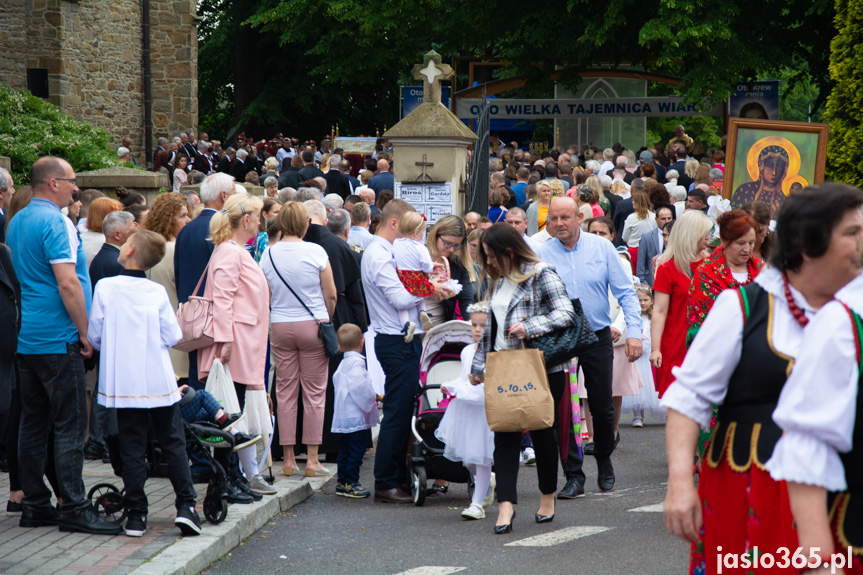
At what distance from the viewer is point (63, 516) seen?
6020 mm

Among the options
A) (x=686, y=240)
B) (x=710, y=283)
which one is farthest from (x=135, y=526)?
(x=686, y=240)

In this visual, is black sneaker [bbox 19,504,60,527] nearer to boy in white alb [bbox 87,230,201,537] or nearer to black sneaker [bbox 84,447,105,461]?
boy in white alb [bbox 87,230,201,537]

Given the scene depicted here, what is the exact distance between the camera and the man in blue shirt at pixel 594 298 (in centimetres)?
745

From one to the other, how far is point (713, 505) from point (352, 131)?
37.5 m

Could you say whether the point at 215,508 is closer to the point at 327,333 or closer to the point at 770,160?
the point at 327,333

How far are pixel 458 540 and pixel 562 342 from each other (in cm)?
137

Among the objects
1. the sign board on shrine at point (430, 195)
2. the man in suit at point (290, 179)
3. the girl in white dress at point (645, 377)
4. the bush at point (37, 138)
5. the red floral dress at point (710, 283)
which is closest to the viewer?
the red floral dress at point (710, 283)

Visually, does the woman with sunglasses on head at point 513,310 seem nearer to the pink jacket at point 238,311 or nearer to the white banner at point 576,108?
the pink jacket at point 238,311

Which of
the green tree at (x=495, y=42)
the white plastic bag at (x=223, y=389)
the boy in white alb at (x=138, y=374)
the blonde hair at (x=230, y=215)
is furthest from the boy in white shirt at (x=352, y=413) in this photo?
the green tree at (x=495, y=42)

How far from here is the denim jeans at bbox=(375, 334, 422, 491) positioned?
746cm

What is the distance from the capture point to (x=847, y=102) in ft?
36.3

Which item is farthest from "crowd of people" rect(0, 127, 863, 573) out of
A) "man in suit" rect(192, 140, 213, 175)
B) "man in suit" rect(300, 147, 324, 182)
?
"man in suit" rect(192, 140, 213, 175)

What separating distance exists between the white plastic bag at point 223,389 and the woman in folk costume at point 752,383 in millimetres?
4089

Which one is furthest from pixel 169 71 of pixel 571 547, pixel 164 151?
pixel 571 547
